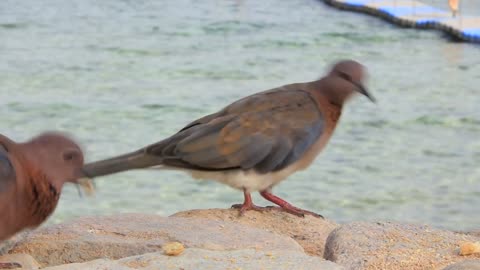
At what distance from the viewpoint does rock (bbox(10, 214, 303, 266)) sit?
367cm

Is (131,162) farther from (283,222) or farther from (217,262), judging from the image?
(217,262)

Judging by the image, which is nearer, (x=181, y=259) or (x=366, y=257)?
(x=181, y=259)

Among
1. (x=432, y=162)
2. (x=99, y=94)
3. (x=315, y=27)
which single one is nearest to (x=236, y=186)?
(x=432, y=162)

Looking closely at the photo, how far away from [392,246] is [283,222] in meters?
0.71

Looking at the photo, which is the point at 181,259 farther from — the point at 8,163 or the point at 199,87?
the point at 199,87

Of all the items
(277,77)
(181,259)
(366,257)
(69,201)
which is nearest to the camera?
(181,259)

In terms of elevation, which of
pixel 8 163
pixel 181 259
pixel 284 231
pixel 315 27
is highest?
pixel 8 163

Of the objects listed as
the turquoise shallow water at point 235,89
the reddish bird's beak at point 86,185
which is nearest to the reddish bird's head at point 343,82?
the reddish bird's beak at point 86,185

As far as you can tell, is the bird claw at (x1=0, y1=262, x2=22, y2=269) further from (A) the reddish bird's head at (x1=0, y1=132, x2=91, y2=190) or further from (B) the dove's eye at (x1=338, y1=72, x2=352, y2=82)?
(B) the dove's eye at (x1=338, y1=72, x2=352, y2=82)

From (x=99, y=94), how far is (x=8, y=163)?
29.3ft

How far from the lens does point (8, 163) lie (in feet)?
9.13

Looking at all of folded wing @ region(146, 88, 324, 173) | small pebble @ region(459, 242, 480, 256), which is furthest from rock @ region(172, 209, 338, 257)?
small pebble @ region(459, 242, 480, 256)

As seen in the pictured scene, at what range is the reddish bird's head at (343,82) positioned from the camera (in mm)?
4469

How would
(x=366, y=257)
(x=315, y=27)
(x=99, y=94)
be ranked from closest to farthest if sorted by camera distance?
(x=366, y=257) < (x=99, y=94) < (x=315, y=27)
